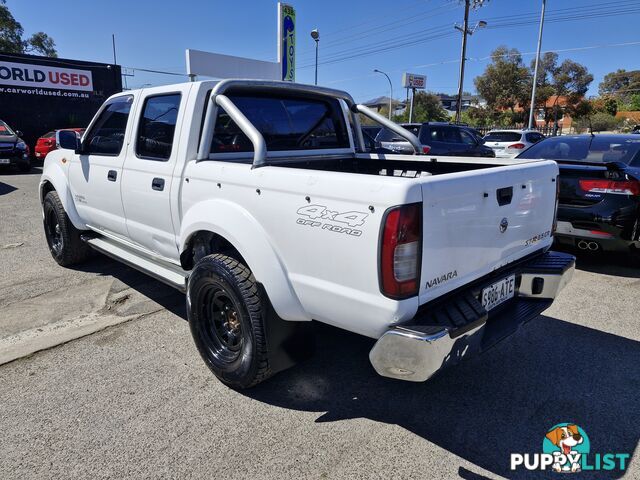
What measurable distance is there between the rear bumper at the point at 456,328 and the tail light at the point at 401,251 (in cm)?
20

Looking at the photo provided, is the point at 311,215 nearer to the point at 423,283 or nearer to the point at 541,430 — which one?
the point at 423,283

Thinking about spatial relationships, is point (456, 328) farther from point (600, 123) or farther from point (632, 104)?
point (632, 104)

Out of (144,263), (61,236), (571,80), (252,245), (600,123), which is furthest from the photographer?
(571,80)

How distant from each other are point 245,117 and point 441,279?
164 centimetres

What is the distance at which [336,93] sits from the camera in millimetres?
4234

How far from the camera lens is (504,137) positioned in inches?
715

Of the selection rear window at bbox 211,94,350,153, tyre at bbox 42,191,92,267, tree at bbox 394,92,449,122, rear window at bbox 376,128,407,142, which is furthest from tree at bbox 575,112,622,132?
tyre at bbox 42,191,92,267

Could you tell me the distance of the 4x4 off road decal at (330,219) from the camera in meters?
2.21

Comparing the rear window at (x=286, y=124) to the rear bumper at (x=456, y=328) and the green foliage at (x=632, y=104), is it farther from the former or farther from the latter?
the green foliage at (x=632, y=104)

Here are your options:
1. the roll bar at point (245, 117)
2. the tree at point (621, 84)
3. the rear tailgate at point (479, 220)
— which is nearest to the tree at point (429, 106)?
the tree at point (621, 84)

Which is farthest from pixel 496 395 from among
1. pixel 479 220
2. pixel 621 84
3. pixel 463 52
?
pixel 621 84

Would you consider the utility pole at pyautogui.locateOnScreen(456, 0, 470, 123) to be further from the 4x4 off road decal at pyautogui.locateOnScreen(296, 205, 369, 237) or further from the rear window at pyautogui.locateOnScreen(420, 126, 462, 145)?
the 4x4 off road decal at pyautogui.locateOnScreen(296, 205, 369, 237)

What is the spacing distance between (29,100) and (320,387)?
74.2 feet

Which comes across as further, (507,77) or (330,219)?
(507,77)
